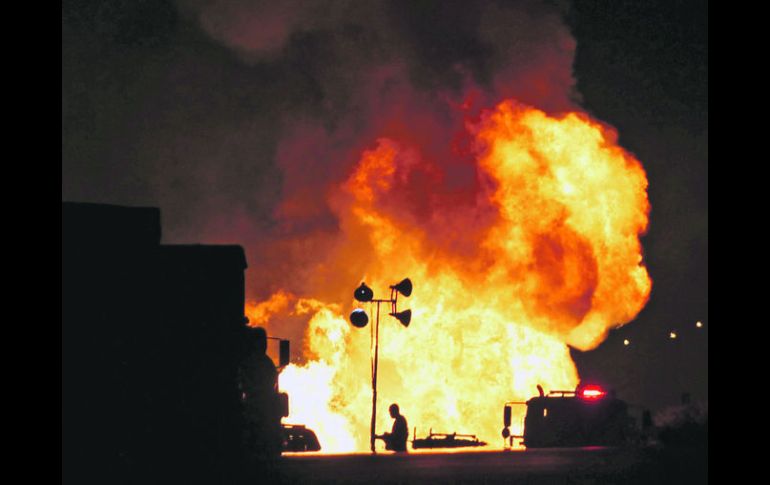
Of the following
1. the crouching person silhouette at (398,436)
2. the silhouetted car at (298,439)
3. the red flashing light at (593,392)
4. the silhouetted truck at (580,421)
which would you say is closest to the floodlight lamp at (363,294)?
the silhouetted car at (298,439)

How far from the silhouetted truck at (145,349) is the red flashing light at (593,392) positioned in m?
9.85

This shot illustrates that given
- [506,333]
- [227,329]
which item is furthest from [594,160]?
[227,329]

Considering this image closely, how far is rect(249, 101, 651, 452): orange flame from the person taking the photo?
5116cm

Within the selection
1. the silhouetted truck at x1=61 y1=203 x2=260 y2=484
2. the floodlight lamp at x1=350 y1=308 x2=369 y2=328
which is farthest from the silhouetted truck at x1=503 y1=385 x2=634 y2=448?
the silhouetted truck at x1=61 y1=203 x2=260 y2=484

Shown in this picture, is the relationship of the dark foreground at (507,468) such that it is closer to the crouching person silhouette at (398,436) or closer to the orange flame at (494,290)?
the crouching person silhouette at (398,436)

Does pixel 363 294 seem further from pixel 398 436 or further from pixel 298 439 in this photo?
pixel 398 436

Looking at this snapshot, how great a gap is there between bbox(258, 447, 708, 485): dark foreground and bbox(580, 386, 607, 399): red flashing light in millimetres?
14234

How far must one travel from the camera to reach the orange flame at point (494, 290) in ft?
168

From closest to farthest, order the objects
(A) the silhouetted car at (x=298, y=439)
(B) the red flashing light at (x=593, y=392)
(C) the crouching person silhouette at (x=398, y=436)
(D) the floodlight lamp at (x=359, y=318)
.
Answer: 1. (C) the crouching person silhouette at (x=398, y=436)
2. (D) the floodlight lamp at (x=359, y=318)
3. (A) the silhouetted car at (x=298, y=439)
4. (B) the red flashing light at (x=593, y=392)

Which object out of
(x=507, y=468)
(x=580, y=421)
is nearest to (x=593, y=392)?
(x=580, y=421)

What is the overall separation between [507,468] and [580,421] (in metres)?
20.0

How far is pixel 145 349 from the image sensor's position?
109 feet

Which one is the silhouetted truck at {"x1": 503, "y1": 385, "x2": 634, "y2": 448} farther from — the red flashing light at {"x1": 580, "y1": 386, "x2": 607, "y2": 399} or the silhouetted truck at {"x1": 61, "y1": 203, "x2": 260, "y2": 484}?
the silhouetted truck at {"x1": 61, "y1": 203, "x2": 260, "y2": 484}
